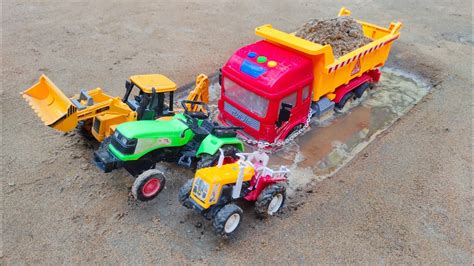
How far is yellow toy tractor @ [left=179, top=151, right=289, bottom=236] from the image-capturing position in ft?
17.6

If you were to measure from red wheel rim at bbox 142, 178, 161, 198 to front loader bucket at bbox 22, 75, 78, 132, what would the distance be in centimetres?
167

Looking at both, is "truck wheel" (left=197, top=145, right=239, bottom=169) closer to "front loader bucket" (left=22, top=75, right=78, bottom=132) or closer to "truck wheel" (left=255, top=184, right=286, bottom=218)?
"truck wheel" (left=255, top=184, right=286, bottom=218)

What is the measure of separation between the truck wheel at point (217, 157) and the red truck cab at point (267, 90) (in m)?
1.04

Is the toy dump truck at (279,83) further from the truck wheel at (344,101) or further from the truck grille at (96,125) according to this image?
the truck grille at (96,125)

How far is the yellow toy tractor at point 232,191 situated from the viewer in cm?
536

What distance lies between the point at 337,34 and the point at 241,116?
304 cm

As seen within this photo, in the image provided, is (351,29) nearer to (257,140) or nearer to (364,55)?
(364,55)

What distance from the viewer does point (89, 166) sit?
22.5 feet

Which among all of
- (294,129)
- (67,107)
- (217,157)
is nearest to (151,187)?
(217,157)

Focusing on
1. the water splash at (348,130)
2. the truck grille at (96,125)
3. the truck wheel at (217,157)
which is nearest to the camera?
the truck wheel at (217,157)

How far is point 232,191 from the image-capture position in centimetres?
564

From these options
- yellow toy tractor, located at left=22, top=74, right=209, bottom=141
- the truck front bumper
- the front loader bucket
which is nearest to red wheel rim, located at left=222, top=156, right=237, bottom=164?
yellow toy tractor, located at left=22, top=74, right=209, bottom=141

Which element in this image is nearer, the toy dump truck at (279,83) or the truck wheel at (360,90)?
the toy dump truck at (279,83)

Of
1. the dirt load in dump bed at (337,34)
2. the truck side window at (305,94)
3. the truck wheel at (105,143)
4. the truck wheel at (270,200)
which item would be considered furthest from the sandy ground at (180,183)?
the dirt load in dump bed at (337,34)
